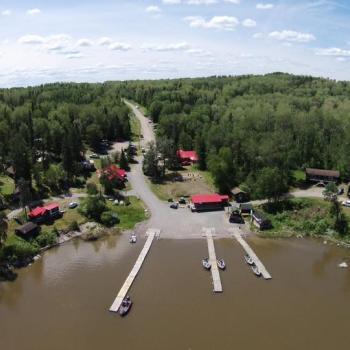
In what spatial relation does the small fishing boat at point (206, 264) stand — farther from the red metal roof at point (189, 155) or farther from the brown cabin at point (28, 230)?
the red metal roof at point (189, 155)

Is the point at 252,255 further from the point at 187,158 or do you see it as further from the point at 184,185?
the point at 187,158

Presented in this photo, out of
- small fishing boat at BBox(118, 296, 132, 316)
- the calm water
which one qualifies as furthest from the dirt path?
small fishing boat at BBox(118, 296, 132, 316)

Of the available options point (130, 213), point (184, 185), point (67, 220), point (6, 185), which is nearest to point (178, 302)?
point (130, 213)

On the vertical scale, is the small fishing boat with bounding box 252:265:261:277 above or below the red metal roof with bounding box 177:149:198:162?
below

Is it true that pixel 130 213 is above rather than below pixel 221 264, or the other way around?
above

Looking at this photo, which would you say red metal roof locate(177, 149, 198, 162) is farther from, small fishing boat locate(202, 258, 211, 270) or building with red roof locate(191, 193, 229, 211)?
small fishing boat locate(202, 258, 211, 270)
